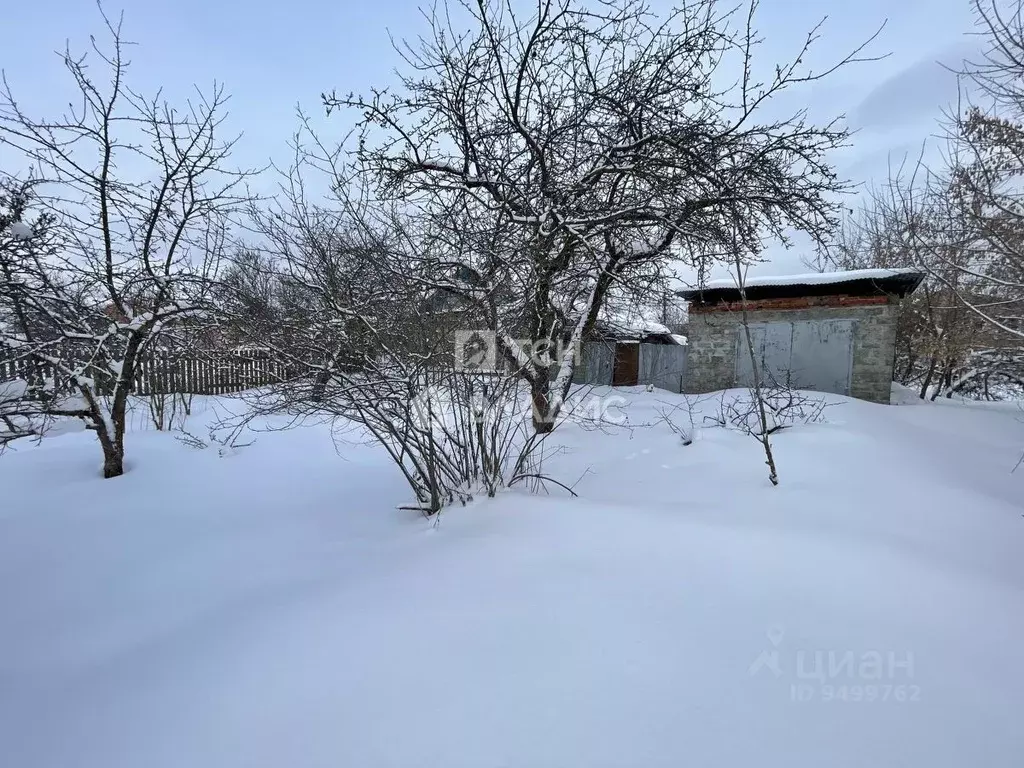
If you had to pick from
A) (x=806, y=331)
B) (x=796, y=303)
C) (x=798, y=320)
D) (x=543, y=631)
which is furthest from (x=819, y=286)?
(x=543, y=631)

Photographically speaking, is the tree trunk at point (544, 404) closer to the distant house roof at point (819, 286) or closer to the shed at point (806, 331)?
the distant house roof at point (819, 286)

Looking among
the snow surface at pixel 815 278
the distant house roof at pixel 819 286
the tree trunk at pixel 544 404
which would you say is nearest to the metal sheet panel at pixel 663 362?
the distant house roof at pixel 819 286

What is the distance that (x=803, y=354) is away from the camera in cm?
750

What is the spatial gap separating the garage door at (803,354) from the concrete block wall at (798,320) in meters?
0.10

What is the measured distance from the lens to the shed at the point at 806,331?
275 inches

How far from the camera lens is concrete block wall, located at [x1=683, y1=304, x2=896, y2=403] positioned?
6996 mm

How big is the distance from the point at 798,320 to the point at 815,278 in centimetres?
74

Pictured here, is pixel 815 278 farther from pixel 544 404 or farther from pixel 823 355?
pixel 544 404

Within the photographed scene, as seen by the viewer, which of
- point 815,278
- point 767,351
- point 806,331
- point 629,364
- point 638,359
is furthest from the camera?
point 629,364

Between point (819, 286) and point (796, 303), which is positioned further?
point (796, 303)

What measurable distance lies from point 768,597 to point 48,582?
3.86 meters

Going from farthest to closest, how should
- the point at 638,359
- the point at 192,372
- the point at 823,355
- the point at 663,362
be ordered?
the point at 638,359
the point at 663,362
the point at 192,372
the point at 823,355

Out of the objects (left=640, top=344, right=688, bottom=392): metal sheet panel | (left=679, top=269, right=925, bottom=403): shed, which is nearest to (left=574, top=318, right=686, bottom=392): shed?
(left=640, top=344, right=688, bottom=392): metal sheet panel

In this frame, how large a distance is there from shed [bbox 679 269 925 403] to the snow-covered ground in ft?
14.5
